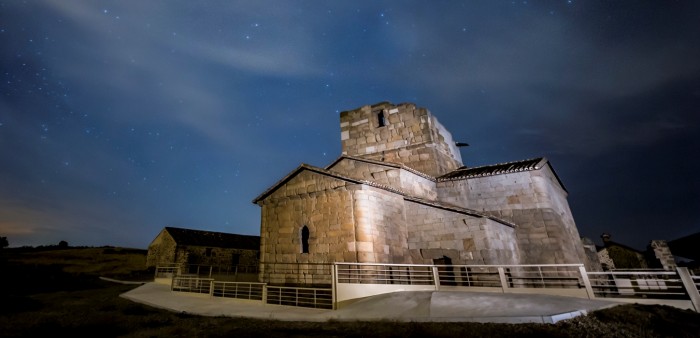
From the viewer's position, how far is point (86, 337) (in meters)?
6.80

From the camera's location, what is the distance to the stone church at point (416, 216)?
11.9 metres

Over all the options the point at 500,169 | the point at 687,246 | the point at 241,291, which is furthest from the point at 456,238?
the point at 687,246

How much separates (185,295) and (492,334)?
13.9 metres

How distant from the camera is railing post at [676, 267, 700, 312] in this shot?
7.29 m

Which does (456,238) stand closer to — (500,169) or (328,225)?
(328,225)

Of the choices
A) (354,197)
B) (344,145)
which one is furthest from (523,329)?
(344,145)

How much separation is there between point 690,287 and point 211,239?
38.3 metres

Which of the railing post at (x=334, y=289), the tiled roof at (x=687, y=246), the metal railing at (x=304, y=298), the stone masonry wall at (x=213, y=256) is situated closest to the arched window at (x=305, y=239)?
the metal railing at (x=304, y=298)

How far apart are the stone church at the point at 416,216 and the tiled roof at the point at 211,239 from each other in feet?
76.2

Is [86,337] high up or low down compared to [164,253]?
down

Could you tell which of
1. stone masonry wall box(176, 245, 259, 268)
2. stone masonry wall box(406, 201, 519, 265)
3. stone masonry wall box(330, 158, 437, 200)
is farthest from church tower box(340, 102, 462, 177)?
stone masonry wall box(176, 245, 259, 268)

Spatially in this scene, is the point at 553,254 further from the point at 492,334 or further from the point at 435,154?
the point at 492,334

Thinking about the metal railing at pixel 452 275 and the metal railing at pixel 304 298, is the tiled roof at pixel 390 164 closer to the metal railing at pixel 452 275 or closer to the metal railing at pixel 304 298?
the metal railing at pixel 452 275

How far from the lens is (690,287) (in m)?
7.36
